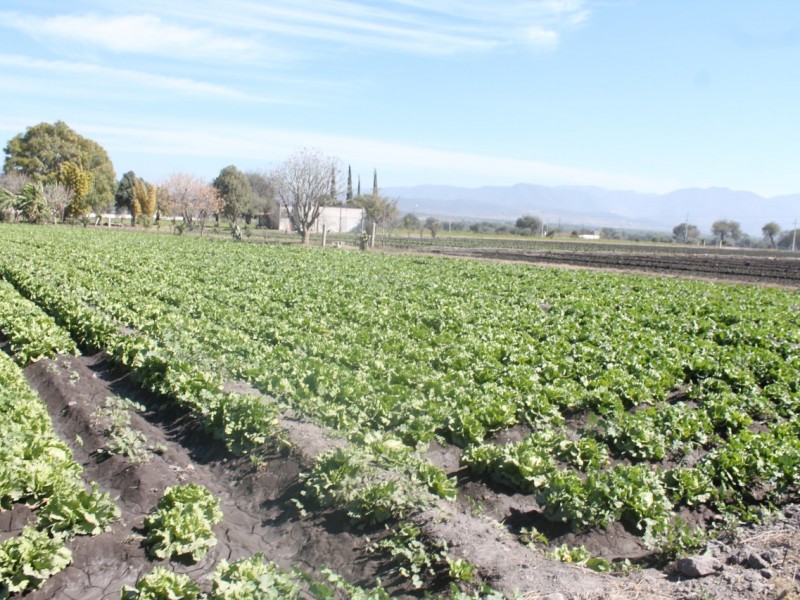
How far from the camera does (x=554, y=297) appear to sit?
2156cm

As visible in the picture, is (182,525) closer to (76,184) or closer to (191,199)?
(191,199)

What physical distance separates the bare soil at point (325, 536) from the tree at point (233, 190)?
253 feet

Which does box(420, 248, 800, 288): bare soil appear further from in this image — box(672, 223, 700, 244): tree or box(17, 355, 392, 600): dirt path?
box(672, 223, 700, 244): tree

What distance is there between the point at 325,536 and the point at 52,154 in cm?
8420

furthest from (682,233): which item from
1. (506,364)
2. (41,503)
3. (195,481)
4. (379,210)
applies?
(41,503)

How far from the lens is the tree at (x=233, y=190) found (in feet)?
275

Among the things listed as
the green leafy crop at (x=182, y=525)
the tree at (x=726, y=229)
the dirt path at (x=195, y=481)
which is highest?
the tree at (x=726, y=229)

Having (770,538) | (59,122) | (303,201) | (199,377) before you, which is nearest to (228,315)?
(199,377)

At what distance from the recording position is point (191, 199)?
2660 inches

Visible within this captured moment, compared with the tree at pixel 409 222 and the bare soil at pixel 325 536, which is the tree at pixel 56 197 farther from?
the bare soil at pixel 325 536

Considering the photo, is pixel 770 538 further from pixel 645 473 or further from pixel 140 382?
pixel 140 382

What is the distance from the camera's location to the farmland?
672 centimetres

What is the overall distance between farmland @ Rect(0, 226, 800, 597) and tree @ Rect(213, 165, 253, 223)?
215 ft

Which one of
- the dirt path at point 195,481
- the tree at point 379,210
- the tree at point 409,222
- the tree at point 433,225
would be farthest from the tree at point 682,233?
the dirt path at point 195,481
